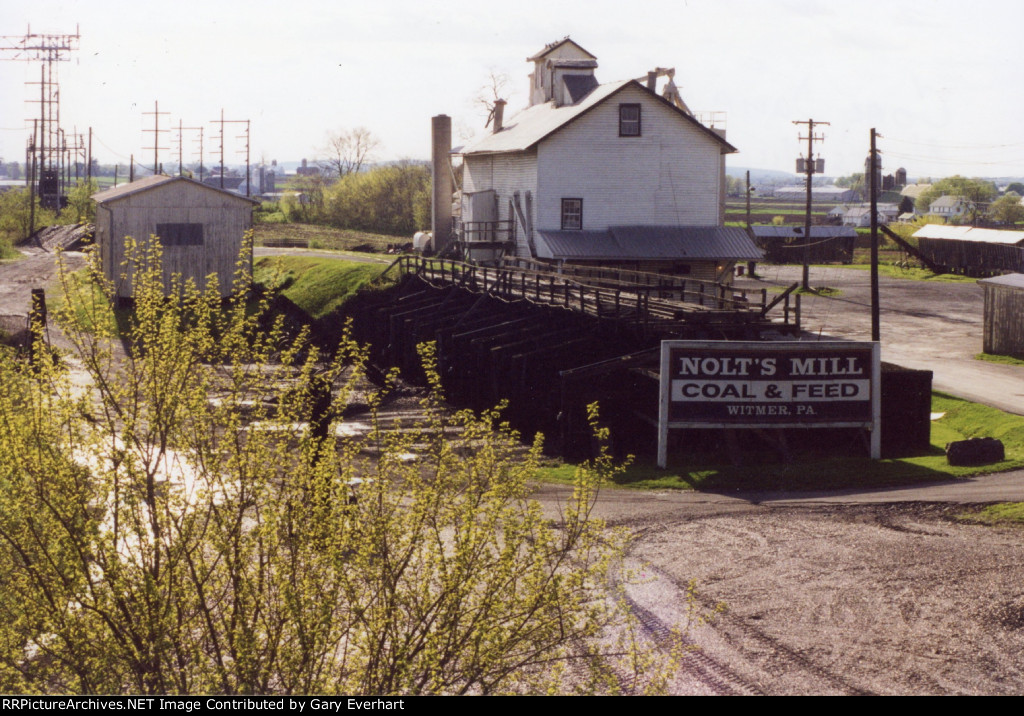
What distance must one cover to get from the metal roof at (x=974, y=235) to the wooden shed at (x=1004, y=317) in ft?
128

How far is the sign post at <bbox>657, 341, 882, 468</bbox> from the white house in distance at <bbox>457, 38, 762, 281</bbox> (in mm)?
22572

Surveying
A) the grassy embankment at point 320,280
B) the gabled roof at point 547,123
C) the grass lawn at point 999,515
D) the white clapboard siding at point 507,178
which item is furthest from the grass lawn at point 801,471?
the grassy embankment at point 320,280

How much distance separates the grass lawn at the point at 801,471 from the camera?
23297mm

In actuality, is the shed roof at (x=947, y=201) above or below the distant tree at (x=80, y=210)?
above

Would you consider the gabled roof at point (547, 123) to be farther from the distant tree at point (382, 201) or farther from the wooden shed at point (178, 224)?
A: the distant tree at point (382, 201)

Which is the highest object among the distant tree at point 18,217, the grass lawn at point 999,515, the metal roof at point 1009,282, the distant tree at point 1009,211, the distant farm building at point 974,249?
the distant tree at point 1009,211

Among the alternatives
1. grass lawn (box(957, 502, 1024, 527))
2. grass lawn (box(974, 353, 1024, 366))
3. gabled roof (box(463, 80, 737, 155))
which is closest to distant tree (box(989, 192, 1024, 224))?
gabled roof (box(463, 80, 737, 155))

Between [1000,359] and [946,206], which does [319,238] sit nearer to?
[1000,359]

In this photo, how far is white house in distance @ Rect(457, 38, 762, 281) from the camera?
4784 centimetres

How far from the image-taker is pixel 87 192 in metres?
100

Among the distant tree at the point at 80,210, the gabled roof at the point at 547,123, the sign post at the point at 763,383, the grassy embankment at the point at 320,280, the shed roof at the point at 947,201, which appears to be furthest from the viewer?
the shed roof at the point at 947,201

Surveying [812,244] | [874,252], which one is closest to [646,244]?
[874,252]

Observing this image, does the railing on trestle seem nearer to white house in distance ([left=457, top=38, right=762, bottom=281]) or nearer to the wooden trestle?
the wooden trestle

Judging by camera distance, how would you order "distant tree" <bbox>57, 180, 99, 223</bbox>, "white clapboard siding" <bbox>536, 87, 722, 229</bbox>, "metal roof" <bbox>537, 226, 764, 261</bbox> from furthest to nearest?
1. "distant tree" <bbox>57, 180, 99, 223</bbox>
2. "white clapboard siding" <bbox>536, 87, 722, 229</bbox>
3. "metal roof" <bbox>537, 226, 764, 261</bbox>
